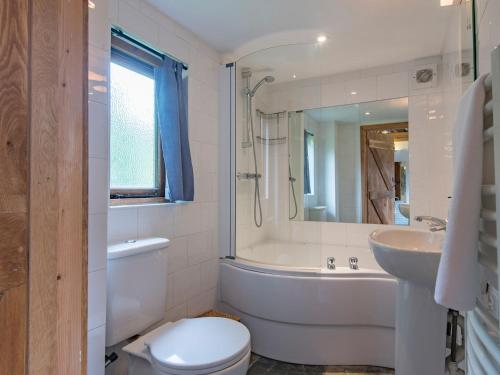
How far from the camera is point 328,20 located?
198 cm

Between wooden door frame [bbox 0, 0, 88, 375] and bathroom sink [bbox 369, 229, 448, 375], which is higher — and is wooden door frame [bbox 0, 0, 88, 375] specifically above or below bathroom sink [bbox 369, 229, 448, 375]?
above

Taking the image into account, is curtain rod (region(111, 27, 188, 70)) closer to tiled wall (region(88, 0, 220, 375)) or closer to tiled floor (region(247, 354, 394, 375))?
tiled wall (region(88, 0, 220, 375))

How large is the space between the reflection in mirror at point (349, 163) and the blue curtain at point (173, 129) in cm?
116

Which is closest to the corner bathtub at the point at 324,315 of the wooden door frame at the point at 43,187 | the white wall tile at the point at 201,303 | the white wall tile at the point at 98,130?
the white wall tile at the point at 201,303

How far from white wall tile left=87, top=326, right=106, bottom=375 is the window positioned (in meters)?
0.75

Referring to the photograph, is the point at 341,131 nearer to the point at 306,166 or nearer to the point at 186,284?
the point at 306,166

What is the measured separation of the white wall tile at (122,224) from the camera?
60.9 inches

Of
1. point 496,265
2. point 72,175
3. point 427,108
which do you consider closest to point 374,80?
point 427,108

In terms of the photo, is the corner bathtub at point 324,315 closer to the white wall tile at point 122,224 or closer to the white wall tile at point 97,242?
the white wall tile at point 122,224

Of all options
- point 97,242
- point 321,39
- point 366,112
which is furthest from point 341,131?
point 97,242

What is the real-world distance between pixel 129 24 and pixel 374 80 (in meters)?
2.07

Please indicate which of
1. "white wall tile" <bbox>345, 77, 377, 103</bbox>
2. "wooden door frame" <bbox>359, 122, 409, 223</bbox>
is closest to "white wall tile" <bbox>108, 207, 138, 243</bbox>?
"wooden door frame" <bbox>359, 122, 409, 223</bbox>

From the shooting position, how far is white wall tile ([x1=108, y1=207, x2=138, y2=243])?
5.08 feet

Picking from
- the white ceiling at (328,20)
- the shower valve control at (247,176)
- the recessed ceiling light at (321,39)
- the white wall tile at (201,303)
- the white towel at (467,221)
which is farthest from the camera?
the shower valve control at (247,176)
